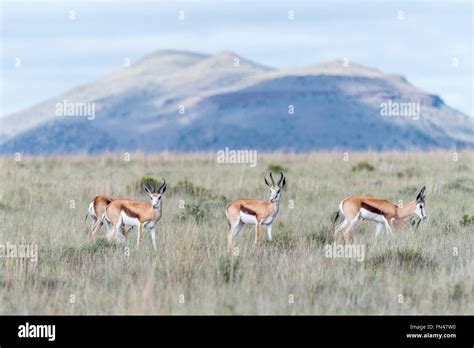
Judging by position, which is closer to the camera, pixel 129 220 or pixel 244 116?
pixel 129 220

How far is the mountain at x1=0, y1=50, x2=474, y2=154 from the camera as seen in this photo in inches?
5128

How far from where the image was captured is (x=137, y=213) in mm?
12898

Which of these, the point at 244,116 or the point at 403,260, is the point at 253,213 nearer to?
the point at 403,260

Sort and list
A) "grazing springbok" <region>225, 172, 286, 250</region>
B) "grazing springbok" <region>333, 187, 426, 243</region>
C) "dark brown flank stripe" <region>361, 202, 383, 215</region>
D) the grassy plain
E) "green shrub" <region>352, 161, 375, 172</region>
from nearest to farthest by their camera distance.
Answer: the grassy plain < "grazing springbok" <region>225, 172, 286, 250</region> < "grazing springbok" <region>333, 187, 426, 243</region> < "dark brown flank stripe" <region>361, 202, 383, 215</region> < "green shrub" <region>352, 161, 375, 172</region>

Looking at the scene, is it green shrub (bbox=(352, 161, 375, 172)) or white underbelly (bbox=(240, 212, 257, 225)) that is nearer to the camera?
white underbelly (bbox=(240, 212, 257, 225))

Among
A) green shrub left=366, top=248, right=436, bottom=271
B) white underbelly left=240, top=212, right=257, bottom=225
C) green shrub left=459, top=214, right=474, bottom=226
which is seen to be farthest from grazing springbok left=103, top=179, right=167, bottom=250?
green shrub left=459, top=214, right=474, bottom=226

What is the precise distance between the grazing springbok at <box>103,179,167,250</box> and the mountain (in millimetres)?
106488

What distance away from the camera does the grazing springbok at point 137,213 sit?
12.8 meters

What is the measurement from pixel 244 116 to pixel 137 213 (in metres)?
126

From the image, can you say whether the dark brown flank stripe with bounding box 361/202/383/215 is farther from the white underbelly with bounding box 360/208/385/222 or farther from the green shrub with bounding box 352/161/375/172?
the green shrub with bounding box 352/161/375/172

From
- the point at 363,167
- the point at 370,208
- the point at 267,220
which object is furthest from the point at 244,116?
the point at 267,220

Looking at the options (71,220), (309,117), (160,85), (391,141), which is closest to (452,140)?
(391,141)
